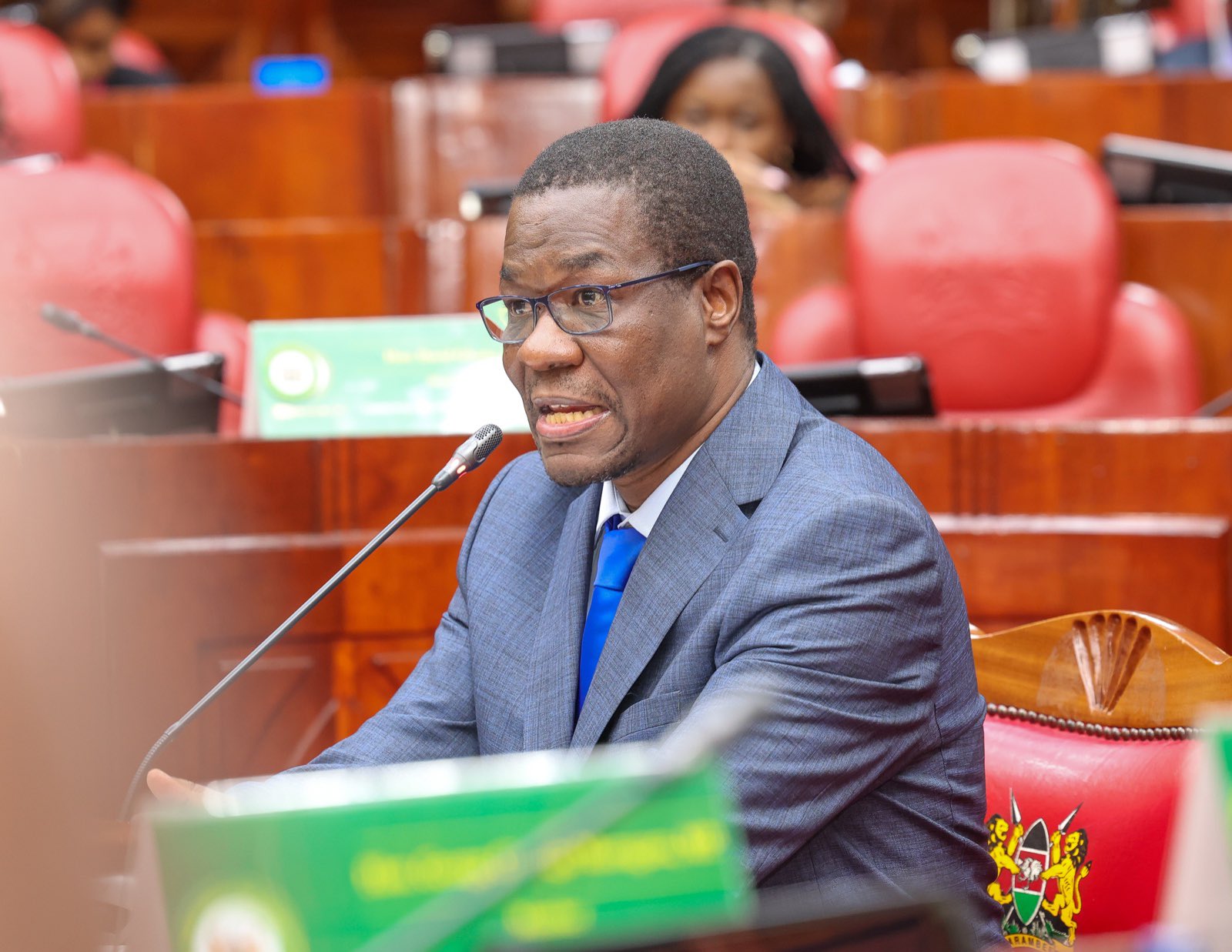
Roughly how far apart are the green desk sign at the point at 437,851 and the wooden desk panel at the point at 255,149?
2457 millimetres

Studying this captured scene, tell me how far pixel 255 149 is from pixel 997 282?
1.38 m

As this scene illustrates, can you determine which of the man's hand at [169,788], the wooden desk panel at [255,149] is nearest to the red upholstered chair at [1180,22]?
the wooden desk panel at [255,149]

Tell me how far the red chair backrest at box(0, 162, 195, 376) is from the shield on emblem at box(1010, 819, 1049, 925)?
4.70ft

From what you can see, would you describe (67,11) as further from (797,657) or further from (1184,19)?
(797,657)

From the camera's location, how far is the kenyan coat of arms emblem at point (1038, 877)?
3.53 feet

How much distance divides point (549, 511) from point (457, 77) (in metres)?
2.02

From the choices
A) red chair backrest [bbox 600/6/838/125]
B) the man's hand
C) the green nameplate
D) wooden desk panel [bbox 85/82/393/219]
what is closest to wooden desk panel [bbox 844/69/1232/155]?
red chair backrest [bbox 600/6/838/125]

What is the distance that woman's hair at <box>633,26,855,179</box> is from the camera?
2.45m

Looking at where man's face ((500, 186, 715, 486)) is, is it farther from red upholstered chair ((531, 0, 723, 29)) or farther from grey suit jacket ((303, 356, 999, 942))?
red upholstered chair ((531, 0, 723, 29))

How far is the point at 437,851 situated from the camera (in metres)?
0.53

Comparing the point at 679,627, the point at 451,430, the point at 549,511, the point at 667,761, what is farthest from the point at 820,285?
the point at 667,761

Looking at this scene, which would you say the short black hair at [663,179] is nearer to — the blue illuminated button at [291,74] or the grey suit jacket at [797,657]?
the grey suit jacket at [797,657]

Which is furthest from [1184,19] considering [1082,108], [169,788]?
[169,788]

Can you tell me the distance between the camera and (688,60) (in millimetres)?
2455
